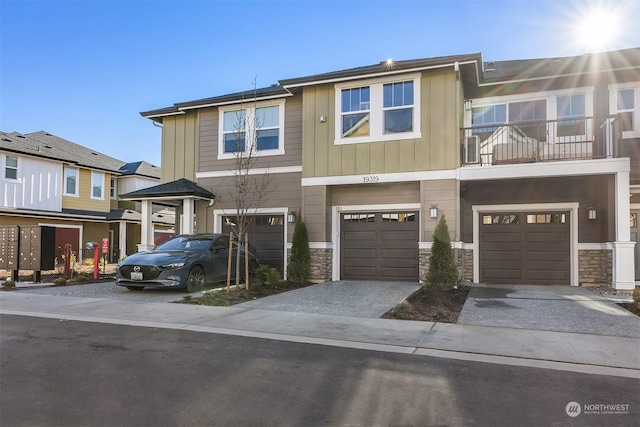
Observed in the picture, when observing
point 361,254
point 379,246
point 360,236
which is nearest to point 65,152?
point 360,236

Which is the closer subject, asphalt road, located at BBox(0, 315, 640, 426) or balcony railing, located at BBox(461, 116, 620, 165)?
asphalt road, located at BBox(0, 315, 640, 426)

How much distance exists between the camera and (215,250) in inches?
465

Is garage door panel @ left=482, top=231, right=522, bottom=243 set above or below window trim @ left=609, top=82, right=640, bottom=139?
below

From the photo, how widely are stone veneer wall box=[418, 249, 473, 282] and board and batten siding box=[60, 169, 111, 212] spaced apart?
63.0 feet

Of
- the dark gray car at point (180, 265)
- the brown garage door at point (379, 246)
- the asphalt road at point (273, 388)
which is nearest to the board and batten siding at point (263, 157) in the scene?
the brown garage door at point (379, 246)

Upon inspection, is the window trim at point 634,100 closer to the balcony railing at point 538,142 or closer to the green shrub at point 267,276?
the balcony railing at point 538,142

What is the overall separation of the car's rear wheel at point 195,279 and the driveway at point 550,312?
6.32 m

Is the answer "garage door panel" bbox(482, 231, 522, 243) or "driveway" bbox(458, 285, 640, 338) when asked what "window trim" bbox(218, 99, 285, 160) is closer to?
"garage door panel" bbox(482, 231, 522, 243)

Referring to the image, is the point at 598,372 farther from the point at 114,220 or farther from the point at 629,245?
the point at 114,220

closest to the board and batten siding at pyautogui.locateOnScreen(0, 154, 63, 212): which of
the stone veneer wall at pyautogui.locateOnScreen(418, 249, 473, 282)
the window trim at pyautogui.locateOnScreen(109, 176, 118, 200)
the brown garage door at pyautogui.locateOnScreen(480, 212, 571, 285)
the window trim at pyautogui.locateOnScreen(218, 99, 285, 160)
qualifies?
the window trim at pyautogui.locateOnScreen(109, 176, 118, 200)

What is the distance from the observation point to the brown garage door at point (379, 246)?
518 inches

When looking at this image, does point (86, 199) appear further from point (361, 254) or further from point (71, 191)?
point (361, 254)

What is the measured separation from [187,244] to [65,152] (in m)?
16.7

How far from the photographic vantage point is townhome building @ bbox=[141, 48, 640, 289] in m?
12.2
